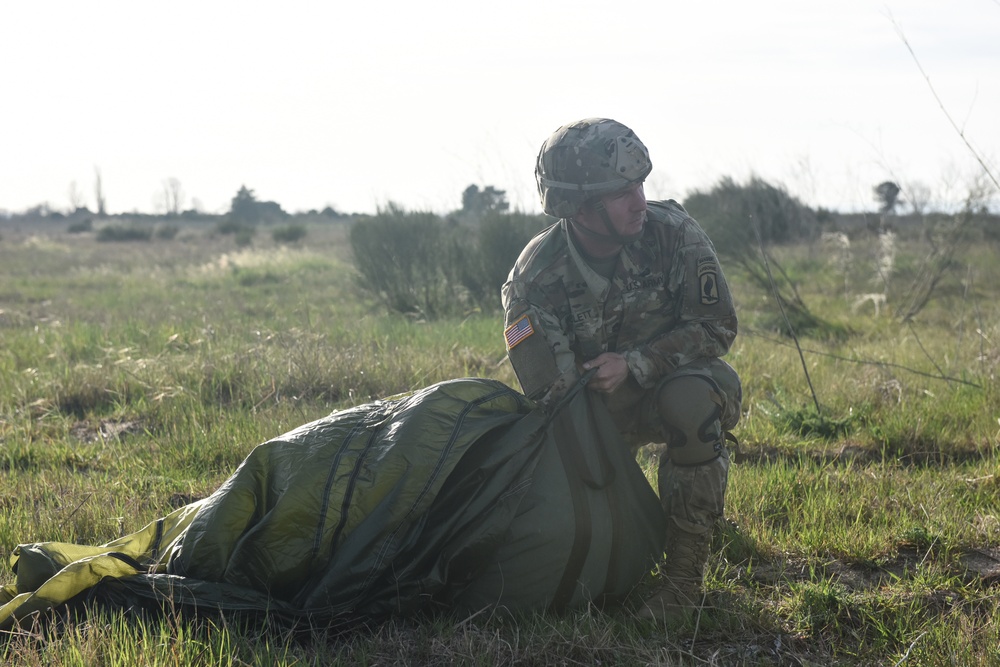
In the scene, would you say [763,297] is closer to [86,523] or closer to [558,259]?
[558,259]

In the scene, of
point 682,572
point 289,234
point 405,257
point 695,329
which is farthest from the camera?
point 289,234

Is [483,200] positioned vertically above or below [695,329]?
above

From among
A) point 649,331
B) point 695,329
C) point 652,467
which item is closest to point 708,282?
point 695,329

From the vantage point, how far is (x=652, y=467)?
3828 mm

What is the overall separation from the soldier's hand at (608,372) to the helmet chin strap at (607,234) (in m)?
0.43

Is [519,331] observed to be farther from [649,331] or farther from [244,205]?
[244,205]

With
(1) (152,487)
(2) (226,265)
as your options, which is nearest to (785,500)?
(1) (152,487)

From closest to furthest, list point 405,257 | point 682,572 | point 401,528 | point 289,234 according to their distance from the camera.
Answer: point 401,528, point 682,572, point 405,257, point 289,234

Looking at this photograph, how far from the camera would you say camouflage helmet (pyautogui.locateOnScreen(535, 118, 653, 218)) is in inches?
114

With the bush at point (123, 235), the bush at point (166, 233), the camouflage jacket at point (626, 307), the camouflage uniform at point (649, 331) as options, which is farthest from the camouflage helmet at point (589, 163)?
the bush at point (166, 233)

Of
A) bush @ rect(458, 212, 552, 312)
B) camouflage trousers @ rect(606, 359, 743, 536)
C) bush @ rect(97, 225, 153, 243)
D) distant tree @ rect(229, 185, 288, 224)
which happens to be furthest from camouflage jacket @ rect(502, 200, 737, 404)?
distant tree @ rect(229, 185, 288, 224)

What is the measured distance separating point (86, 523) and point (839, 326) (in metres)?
7.53

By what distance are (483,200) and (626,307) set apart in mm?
8152

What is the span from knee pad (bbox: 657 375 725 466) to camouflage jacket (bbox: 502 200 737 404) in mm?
121
